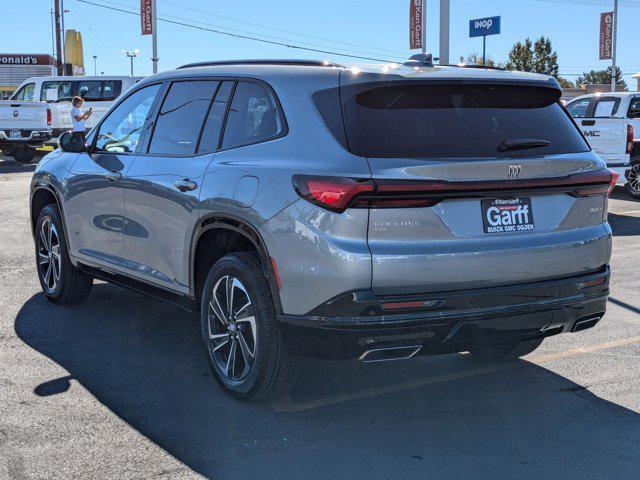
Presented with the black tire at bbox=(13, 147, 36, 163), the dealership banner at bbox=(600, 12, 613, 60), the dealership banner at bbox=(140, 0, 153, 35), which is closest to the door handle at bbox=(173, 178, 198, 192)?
the black tire at bbox=(13, 147, 36, 163)

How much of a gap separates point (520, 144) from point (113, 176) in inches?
111

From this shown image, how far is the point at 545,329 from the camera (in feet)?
13.6

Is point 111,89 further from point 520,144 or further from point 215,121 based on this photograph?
point 520,144

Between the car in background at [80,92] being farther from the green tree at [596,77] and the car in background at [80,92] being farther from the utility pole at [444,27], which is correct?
the green tree at [596,77]

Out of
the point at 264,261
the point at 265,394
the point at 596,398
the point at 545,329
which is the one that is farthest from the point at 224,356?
the point at 596,398

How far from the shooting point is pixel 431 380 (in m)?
4.83

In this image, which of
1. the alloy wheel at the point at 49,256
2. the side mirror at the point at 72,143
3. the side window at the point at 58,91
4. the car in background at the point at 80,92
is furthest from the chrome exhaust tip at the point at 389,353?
the side window at the point at 58,91

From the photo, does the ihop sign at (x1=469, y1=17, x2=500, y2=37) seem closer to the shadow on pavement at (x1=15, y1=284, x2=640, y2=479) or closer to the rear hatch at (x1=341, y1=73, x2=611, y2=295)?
the shadow on pavement at (x1=15, y1=284, x2=640, y2=479)

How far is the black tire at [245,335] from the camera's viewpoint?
4105 mm

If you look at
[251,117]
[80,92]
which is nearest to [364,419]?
[251,117]

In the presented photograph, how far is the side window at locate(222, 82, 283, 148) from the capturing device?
4.30m

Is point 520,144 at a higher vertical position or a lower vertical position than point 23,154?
higher

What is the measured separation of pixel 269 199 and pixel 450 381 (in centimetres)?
168

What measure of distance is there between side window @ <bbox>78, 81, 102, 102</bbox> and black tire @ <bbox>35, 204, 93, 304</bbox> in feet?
63.4
